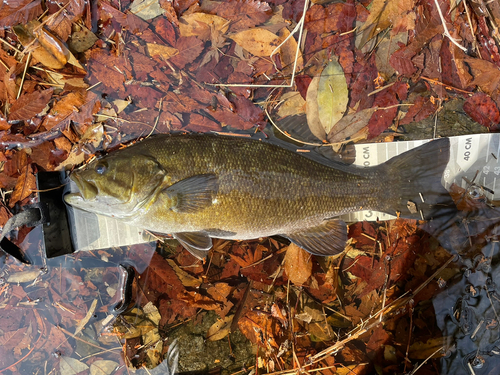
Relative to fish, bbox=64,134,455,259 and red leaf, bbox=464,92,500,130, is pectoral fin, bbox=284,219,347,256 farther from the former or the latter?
red leaf, bbox=464,92,500,130

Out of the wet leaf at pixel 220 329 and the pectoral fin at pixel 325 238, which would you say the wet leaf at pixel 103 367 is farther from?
the pectoral fin at pixel 325 238

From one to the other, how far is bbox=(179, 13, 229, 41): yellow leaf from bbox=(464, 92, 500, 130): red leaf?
7.26 ft

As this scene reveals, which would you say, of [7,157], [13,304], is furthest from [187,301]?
[7,157]

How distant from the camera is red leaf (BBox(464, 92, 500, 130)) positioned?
2430mm

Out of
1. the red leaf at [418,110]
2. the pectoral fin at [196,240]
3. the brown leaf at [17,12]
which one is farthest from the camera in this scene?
the red leaf at [418,110]

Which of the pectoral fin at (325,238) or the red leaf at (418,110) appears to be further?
the red leaf at (418,110)

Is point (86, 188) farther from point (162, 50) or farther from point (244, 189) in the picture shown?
point (162, 50)

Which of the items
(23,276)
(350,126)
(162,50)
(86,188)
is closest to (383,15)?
(350,126)

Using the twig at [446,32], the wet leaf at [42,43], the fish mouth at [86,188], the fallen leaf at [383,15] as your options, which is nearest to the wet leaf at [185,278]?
the fish mouth at [86,188]

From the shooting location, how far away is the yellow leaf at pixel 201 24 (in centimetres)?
Result: 230

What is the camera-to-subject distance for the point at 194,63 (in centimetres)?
234

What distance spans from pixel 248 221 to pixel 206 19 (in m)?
1.69

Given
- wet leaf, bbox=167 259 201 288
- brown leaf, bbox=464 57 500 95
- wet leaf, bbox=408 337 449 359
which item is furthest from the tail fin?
wet leaf, bbox=167 259 201 288

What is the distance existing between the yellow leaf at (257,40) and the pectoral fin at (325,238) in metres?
1.54
